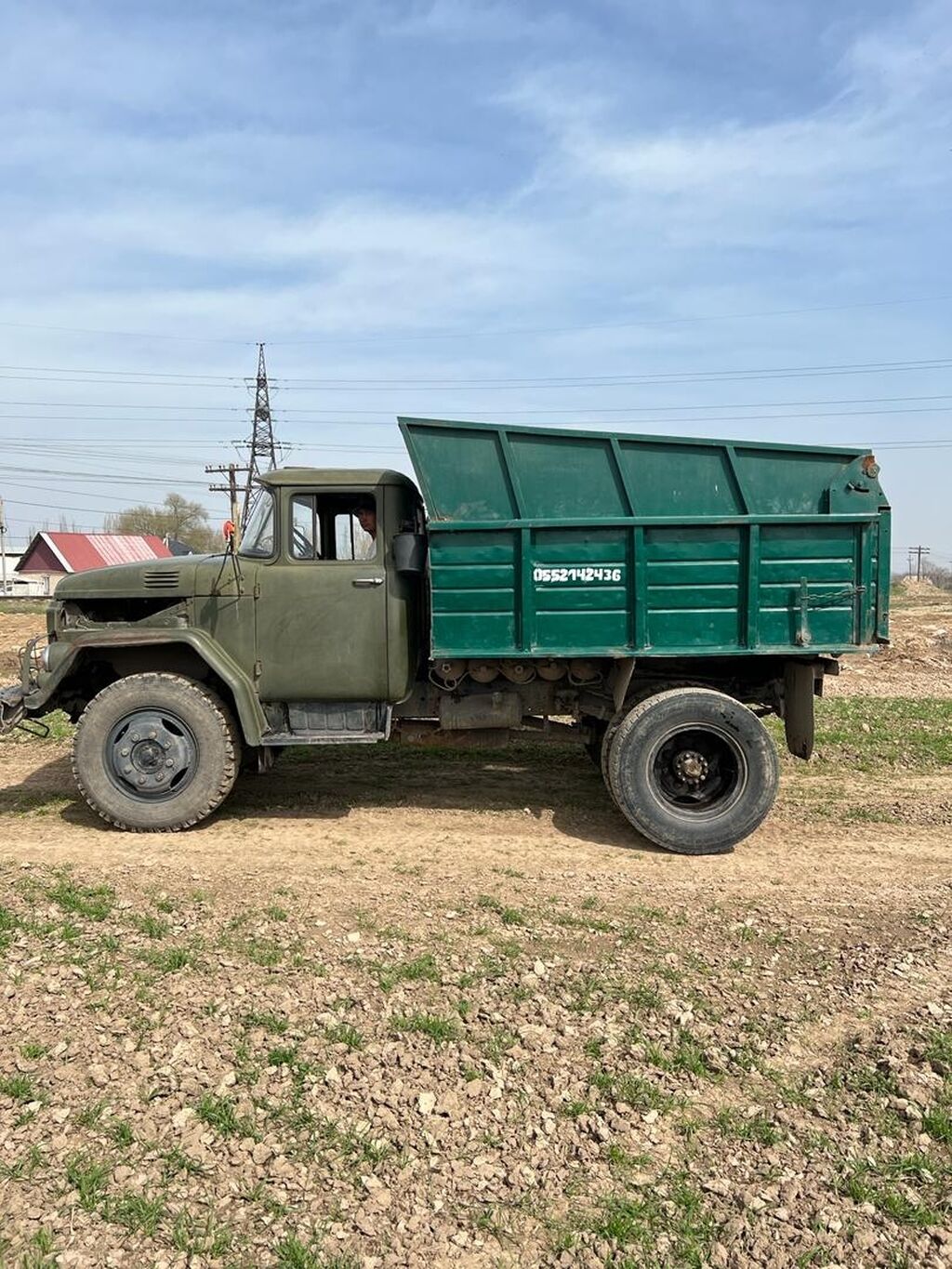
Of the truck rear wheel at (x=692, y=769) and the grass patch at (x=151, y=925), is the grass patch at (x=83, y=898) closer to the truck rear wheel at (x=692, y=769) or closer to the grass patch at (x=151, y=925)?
the grass patch at (x=151, y=925)

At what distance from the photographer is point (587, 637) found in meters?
5.71

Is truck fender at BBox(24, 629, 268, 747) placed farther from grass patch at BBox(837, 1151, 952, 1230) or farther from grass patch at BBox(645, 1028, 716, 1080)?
grass patch at BBox(837, 1151, 952, 1230)

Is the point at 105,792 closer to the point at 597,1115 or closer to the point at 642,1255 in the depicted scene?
the point at 597,1115

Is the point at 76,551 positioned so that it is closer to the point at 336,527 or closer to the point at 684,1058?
the point at 336,527

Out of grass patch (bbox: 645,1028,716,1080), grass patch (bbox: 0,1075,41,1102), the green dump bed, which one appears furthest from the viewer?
the green dump bed

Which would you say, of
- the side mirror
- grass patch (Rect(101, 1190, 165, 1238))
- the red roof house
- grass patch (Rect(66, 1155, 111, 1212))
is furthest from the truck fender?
the red roof house

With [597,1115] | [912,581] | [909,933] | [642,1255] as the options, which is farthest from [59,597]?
[912,581]

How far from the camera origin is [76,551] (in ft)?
170

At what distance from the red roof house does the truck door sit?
153 ft

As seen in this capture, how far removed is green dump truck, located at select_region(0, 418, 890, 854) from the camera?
221 inches

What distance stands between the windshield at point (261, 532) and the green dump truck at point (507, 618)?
1cm

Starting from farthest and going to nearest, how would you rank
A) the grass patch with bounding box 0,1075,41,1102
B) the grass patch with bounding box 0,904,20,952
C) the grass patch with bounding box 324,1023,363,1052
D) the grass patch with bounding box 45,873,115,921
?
the grass patch with bounding box 45,873,115,921
the grass patch with bounding box 0,904,20,952
the grass patch with bounding box 324,1023,363,1052
the grass patch with bounding box 0,1075,41,1102

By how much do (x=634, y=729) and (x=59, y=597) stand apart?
13.7 feet

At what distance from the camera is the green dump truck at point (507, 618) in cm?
561
